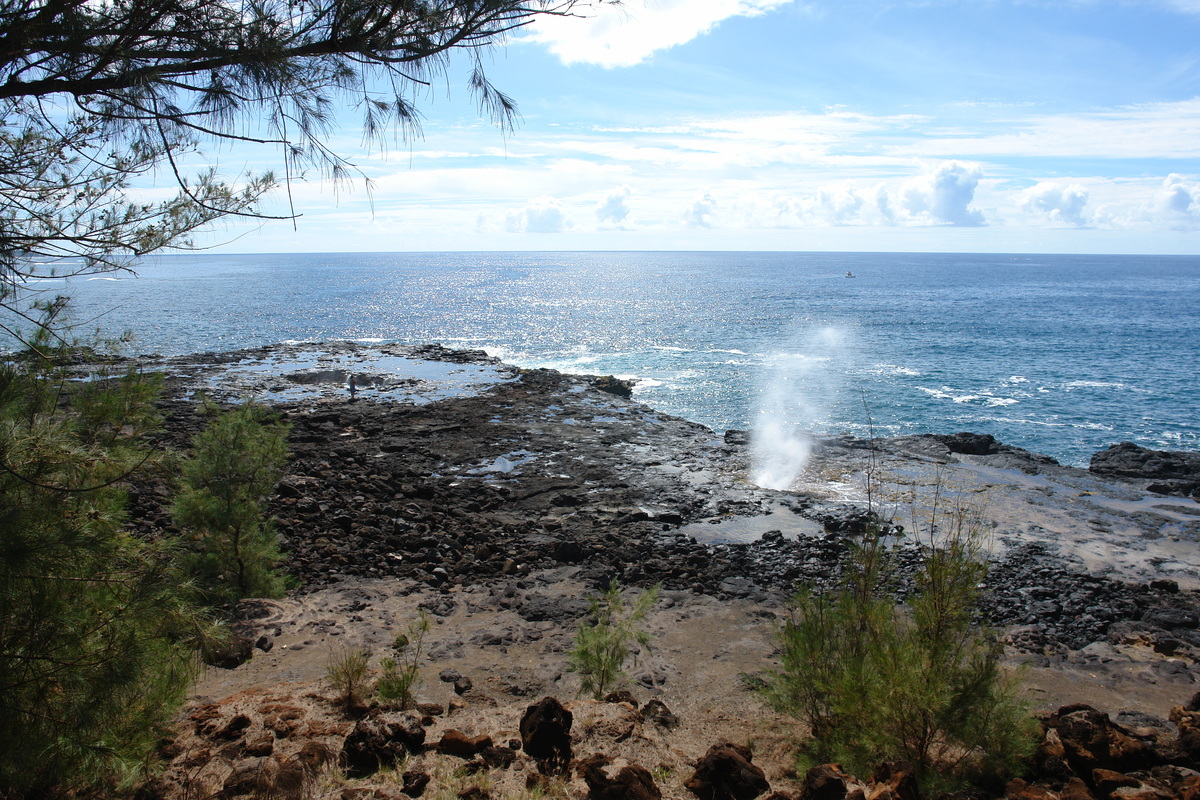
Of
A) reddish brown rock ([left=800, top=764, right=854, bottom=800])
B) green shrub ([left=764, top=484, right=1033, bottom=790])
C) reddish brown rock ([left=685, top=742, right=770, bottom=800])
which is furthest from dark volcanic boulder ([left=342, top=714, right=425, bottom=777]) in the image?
green shrub ([left=764, top=484, right=1033, bottom=790])

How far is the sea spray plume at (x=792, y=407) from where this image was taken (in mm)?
20391

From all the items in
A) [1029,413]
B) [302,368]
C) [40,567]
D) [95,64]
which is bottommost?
[1029,413]

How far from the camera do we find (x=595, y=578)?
12.1 m

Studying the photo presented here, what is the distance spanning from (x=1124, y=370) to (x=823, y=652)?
4621cm

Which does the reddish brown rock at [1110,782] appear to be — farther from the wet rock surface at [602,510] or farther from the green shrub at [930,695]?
the wet rock surface at [602,510]

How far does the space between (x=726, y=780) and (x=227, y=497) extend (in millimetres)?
6660

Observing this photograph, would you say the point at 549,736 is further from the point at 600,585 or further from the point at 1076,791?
the point at 600,585

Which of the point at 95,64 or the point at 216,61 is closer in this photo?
the point at 95,64

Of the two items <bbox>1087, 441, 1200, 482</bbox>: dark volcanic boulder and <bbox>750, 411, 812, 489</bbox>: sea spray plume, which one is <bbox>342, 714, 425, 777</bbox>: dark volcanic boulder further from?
<bbox>1087, 441, 1200, 482</bbox>: dark volcanic boulder

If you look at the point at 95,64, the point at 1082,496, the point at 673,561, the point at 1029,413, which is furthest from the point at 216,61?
the point at 1029,413

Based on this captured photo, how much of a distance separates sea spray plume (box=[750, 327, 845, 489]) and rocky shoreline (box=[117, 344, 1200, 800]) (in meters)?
0.75

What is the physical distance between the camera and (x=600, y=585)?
39.1 feet

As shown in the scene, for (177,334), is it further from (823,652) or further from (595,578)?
(823,652)

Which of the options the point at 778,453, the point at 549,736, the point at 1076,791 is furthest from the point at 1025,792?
the point at 778,453
